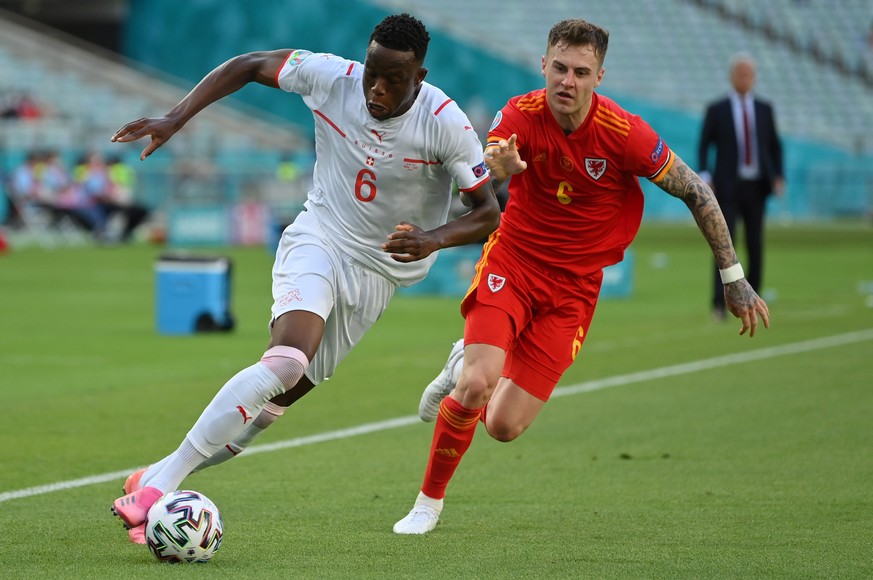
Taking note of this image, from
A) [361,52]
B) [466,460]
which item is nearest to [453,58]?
[361,52]

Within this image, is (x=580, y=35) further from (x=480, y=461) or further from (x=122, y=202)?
(x=122, y=202)

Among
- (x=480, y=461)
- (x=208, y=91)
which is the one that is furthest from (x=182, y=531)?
(x=480, y=461)

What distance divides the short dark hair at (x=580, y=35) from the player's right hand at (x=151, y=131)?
1752mm

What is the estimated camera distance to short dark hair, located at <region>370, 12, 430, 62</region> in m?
6.18

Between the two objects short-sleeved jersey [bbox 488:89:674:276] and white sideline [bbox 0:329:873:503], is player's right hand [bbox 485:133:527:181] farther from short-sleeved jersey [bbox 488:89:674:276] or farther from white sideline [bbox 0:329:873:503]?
white sideline [bbox 0:329:873:503]

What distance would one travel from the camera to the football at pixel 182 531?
5633mm

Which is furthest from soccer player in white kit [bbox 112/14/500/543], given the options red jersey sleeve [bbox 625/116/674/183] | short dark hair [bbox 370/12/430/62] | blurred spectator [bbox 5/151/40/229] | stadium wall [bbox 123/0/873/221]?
stadium wall [bbox 123/0/873/221]

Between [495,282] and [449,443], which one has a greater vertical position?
[495,282]

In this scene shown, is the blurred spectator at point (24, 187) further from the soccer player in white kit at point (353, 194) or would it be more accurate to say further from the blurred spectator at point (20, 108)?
the soccer player in white kit at point (353, 194)

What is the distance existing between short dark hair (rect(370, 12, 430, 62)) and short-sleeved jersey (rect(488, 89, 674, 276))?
0.65 metres

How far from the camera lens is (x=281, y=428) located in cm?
951

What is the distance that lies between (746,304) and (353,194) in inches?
73.6

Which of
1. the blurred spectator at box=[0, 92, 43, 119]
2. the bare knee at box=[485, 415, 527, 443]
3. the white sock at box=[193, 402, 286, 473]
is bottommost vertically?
the blurred spectator at box=[0, 92, 43, 119]

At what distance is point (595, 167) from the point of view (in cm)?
689
